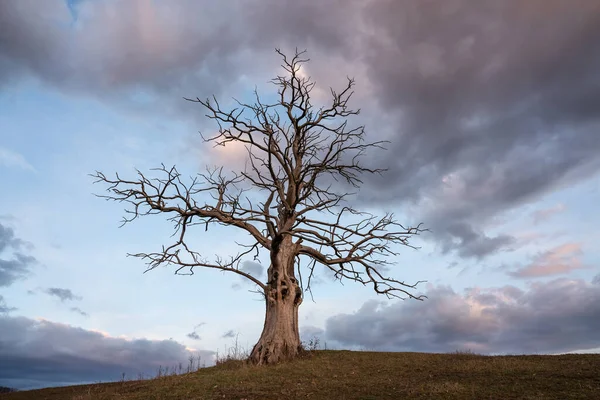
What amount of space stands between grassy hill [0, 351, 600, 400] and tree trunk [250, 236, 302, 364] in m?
0.81

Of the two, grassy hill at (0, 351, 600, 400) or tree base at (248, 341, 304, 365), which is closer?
grassy hill at (0, 351, 600, 400)

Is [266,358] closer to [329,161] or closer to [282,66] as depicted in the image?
[329,161]

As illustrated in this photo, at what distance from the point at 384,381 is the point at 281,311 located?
6.61 meters

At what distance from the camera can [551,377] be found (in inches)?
517

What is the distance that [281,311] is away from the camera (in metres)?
19.9

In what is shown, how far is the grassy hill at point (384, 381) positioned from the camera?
464 inches

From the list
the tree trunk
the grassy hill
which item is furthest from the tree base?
the grassy hill

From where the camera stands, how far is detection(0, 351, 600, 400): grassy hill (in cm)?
1180

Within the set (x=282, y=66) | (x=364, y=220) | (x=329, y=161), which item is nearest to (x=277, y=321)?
(x=364, y=220)

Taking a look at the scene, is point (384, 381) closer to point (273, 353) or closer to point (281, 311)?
point (273, 353)

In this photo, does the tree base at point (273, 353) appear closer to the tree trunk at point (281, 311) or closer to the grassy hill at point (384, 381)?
the tree trunk at point (281, 311)

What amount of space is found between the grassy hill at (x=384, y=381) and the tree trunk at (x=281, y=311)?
813 millimetres

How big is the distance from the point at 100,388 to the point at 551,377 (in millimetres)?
14219

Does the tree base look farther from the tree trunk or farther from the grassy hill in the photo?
the grassy hill
